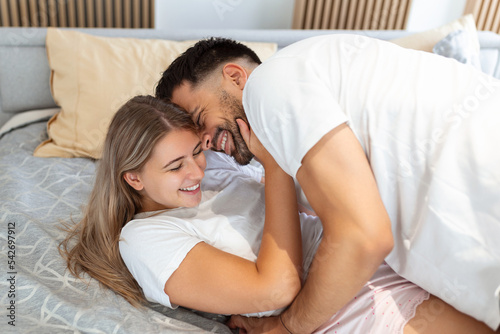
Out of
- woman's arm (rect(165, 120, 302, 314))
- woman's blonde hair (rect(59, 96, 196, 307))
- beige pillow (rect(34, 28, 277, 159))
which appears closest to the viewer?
woman's arm (rect(165, 120, 302, 314))

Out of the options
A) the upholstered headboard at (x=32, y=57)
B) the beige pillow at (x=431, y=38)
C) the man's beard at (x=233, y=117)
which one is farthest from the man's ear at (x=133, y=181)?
the beige pillow at (x=431, y=38)

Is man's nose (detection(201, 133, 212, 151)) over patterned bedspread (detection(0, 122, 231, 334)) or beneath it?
over

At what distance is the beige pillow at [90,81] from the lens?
1.88 m

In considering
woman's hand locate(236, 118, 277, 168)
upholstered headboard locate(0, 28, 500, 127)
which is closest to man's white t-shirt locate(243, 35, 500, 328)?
woman's hand locate(236, 118, 277, 168)

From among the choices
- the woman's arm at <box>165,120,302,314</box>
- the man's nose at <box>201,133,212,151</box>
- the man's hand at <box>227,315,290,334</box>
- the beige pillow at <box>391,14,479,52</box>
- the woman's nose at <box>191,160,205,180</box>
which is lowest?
the man's hand at <box>227,315,290,334</box>

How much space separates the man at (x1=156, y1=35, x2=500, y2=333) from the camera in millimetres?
819

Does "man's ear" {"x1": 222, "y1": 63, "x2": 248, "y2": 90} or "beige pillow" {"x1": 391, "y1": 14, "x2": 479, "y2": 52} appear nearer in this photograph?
"man's ear" {"x1": 222, "y1": 63, "x2": 248, "y2": 90}

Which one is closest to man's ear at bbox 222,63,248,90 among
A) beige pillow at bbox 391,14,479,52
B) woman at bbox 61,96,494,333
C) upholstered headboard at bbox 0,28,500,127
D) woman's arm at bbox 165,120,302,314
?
woman at bbox 61,96,494,333

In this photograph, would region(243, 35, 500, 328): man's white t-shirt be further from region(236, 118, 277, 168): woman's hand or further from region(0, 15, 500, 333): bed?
region(0, 15, 500, 333): bed

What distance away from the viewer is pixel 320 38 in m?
0.99

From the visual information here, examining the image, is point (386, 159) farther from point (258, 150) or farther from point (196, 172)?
point (196, 172)

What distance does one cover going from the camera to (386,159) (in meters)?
0.91

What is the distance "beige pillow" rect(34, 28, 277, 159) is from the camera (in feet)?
6.17

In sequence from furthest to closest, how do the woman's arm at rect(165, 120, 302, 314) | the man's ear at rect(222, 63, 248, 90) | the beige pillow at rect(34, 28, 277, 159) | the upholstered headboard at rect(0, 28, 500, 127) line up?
1. the upholstered headboard at rect(0, 28, 500, 127)
2. the beige pillow at rect(34, 28, 277, 159)
3. the man's ear at rect(222, 63, 248, 90)
4. the woman's arm at rect(165, 120, 302, 314)
